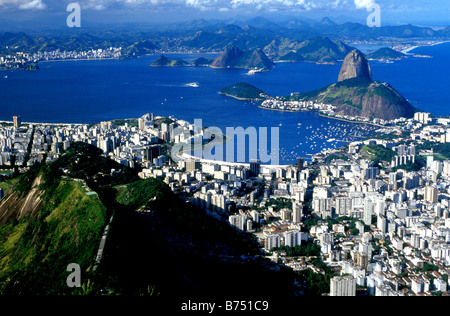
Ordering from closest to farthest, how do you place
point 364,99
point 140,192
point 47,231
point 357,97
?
1. point 47,231
2. point 140,192
3. point 364,99
4. point 357,97

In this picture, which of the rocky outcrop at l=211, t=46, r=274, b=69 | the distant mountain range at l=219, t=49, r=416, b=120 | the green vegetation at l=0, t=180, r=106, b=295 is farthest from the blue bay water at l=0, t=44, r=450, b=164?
the green vegetation at l=0, t=180, r=106, b=295

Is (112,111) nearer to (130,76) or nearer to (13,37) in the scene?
(130,76)

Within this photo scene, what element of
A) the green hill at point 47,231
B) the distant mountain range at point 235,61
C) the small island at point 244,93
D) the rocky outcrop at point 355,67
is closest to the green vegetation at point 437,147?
the small island at point 244,93

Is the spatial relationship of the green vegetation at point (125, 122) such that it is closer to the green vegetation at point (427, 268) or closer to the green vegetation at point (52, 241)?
the green vegetation at point (52, 241)

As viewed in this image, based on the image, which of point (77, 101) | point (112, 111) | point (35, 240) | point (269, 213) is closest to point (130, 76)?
point (77, 101)

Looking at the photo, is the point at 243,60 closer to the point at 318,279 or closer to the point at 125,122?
the point at 125,122

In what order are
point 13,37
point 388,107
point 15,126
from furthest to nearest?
point 13,37
point 388,107
point 15,126

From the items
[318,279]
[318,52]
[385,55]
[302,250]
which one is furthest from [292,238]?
[318,52]
